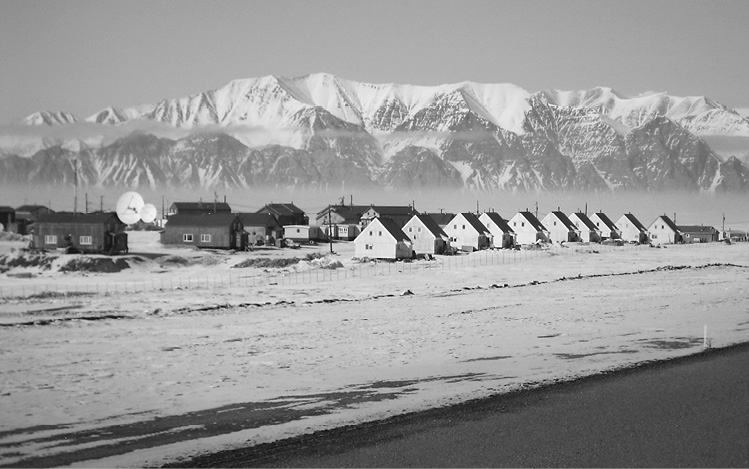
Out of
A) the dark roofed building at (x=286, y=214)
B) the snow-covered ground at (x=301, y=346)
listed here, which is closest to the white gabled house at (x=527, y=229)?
the dark roofed building at (x=286, y=214)

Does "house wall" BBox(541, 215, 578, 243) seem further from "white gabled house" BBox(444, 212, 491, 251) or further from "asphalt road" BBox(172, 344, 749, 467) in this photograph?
"asphalt road" BBox(172, 344, 749, 467)

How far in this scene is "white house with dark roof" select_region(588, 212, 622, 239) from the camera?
134 metres

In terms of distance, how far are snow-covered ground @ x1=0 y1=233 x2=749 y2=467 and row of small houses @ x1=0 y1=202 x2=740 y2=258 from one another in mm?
18123

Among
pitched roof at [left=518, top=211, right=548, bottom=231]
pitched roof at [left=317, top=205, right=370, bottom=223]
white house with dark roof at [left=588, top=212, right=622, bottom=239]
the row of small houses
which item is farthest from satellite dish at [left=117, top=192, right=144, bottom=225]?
white house with dark roof at [left=588, top=212, right=622, bottom=239]

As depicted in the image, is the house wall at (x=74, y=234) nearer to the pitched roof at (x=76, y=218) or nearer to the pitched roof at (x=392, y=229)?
the pitched roof at (x=76, y=218)

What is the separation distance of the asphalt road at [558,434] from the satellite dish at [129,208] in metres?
73.7

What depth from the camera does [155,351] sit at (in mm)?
26656

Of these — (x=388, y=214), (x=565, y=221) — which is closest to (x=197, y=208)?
(x=388, y=214)

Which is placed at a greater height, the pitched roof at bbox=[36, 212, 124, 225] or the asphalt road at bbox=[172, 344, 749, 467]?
the pitched roof at bbox=[36, 212, 124, 225]

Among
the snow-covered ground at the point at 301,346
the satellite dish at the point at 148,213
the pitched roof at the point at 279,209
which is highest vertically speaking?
the pitched roof at the point at 279,209

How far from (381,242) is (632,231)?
3015 inches

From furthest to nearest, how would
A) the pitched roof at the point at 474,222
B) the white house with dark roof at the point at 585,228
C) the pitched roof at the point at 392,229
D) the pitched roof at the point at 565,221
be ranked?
the white house with dark roof at the point at 585,228 < the pitched roof at the point at 565,221 < the pitched roof at the point at 474,222 < the pitched roof at the point at 392,229

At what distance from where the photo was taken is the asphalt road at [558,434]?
1662 centimetres

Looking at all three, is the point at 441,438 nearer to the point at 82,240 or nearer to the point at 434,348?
the point at 434,348
